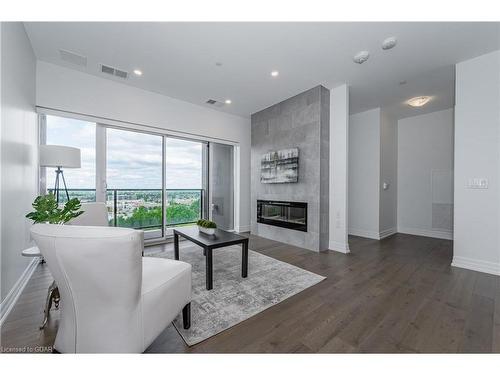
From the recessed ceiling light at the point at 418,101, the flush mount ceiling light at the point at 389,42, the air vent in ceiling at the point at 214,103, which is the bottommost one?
the recessed ceiling light at the point at 418,101

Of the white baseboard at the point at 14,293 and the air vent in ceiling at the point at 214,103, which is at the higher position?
the air vent in ceiling at the point at 214,103

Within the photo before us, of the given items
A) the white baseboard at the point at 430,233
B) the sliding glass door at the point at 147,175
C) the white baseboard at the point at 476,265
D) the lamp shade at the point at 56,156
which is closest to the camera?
the lamp shade at the point at 56,156

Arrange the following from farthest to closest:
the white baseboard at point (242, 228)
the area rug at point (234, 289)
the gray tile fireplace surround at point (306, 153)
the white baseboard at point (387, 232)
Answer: the white baseboard at point (242, 228)
the white baseboard at point (387, 232)
the gray tile fireplace surround at point (306, 153)
the area rug at point (234, 289)

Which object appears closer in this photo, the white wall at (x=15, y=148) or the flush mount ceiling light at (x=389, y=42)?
the white wall at (x=15, y=148)

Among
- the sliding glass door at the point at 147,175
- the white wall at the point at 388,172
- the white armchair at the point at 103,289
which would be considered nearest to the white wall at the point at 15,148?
the sliding glass door at the point at 147,175

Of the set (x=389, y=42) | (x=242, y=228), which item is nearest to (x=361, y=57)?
(x=389, y=42)

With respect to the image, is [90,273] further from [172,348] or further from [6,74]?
[6,74]

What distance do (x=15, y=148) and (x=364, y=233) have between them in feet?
17.8

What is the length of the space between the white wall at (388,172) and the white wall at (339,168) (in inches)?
57.3

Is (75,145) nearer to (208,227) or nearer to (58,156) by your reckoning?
(58,156)

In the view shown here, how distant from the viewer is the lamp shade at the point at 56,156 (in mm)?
2291

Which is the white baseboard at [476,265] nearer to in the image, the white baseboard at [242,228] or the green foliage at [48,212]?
the white baseboard at [242,228]

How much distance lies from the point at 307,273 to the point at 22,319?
2587 mm

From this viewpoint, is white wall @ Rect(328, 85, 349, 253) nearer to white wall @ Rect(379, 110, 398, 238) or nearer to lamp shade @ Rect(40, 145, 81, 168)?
white wall @ Rect(379, 110, 398, 238)
